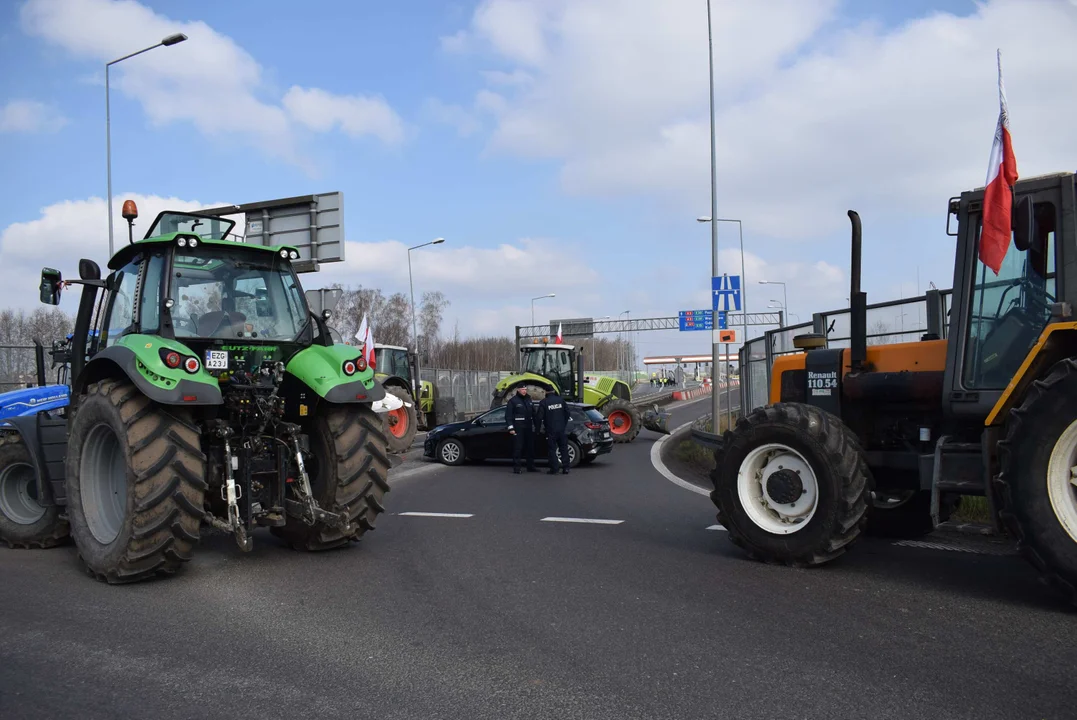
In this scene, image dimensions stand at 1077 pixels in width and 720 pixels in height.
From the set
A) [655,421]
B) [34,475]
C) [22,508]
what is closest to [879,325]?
[655,421]

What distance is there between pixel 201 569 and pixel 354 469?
1458 millimetres

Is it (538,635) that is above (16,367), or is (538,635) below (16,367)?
below

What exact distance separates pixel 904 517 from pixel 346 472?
4.97 metres

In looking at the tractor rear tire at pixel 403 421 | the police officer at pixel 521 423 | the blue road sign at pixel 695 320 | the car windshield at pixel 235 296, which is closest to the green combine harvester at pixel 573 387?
the tractor rear tire at pixel 403 421

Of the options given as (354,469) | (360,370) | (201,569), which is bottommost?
(201,569)

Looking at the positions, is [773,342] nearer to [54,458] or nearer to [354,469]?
[354,469]

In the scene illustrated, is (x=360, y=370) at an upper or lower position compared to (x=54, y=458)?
upper

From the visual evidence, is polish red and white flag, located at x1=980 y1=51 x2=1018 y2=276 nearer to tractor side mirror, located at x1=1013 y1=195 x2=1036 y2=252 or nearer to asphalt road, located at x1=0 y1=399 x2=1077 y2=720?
tractor side mirror, located at x1=1013 y1=195 x2=1036 y2=252

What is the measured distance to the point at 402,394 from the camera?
2158 cm

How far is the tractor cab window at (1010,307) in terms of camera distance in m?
5.93

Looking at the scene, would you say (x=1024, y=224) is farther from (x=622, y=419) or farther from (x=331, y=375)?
(x=622, y=419)

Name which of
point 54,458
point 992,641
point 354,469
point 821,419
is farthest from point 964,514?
point 54,458

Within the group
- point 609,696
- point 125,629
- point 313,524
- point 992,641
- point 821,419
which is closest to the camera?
point 609,696

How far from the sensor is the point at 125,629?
18.5 ft
